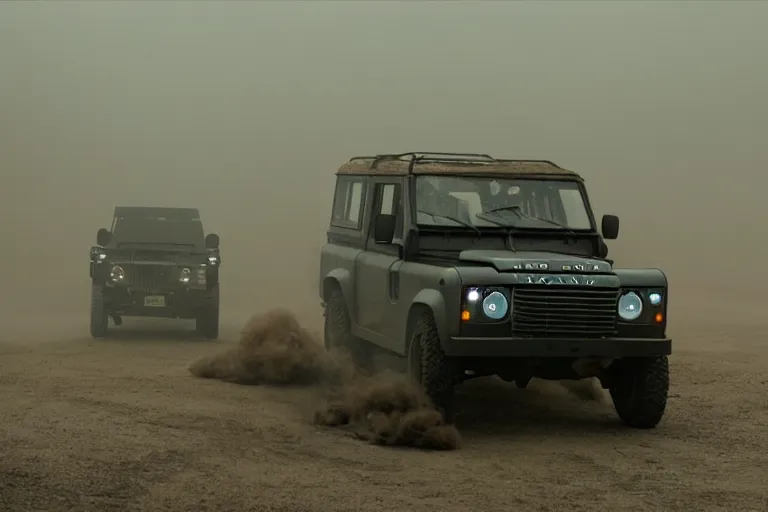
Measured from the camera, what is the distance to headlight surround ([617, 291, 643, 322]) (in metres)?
8.92

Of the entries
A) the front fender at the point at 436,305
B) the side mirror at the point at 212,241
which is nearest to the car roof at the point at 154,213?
the side mirror at the point at 212,241

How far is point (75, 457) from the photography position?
7.21 metres

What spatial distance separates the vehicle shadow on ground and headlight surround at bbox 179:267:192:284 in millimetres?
5331

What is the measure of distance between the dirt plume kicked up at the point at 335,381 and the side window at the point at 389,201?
1.18 m

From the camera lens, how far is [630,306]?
8.94 m

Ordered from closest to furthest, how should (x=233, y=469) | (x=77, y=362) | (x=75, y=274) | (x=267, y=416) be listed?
(x=233, y=469), (x=267, y=416), (x=77, y=362), (x=75, y=274)

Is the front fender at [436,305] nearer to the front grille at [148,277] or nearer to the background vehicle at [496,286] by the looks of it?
the background vehicle at [496,286]

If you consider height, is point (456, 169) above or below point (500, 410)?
above

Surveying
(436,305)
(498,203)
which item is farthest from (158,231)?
(436,305)

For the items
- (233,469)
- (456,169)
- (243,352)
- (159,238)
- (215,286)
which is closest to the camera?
(233,469)

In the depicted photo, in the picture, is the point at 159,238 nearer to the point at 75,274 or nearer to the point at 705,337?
the point at 705,337

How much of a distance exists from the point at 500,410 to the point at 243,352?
2.81 metres

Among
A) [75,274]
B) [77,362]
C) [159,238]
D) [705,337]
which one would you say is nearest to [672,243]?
[75,274]

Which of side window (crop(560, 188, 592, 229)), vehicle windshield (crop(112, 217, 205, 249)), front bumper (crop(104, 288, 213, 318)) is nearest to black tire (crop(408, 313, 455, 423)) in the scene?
side window (crop(560, 188, 592, 229))
